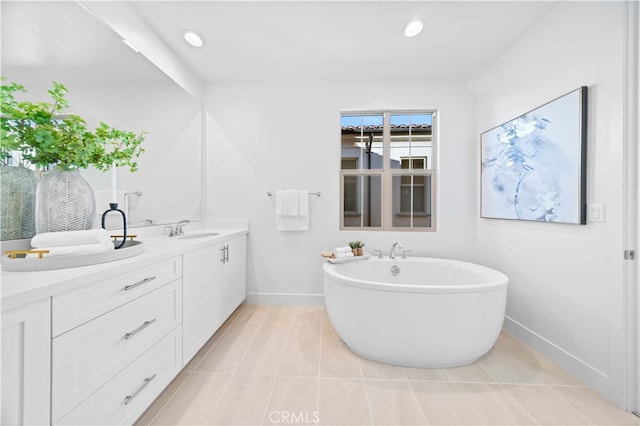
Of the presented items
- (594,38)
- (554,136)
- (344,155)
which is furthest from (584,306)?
(344,155)

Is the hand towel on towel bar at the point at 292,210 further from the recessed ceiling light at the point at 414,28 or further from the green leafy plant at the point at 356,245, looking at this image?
the recessed ceiling light at the point at 414,28

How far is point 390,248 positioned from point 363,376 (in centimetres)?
138

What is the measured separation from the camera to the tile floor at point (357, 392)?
1.31 metres

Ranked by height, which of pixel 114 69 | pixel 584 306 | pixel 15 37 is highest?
pixel 114 69

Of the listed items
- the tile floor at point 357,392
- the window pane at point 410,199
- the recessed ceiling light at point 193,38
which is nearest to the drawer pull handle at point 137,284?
the tile floor at point 357,392

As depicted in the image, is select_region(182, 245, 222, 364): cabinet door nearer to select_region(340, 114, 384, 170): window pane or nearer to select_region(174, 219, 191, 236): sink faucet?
select_region(174, 219, 191, 236): sink faucet

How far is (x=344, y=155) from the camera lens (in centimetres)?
299

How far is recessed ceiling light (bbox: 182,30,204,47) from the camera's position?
203cm

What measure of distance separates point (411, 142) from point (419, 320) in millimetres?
1968

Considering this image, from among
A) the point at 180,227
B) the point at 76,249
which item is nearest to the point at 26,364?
the point at 76,249

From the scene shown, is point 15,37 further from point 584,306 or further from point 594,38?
point 584,306

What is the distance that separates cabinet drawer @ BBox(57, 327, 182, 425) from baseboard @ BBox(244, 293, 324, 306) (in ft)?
4.16

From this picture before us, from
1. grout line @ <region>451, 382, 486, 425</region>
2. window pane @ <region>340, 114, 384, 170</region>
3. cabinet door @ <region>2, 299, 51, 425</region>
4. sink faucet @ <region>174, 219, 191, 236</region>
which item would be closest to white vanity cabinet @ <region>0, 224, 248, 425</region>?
cabinet door @ <region>2, 299, 51, 425</region>

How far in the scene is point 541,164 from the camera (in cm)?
184
